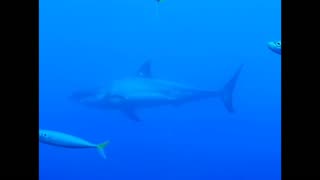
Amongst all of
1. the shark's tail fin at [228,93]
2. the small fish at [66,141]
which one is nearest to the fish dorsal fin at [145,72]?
the shark's tail fin at [228,93]

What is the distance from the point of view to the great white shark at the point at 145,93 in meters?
8.42

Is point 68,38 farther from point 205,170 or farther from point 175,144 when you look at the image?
point 205,170

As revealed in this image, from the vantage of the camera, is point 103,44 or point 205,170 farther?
point 103,44

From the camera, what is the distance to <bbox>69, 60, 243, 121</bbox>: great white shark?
27.6 ft

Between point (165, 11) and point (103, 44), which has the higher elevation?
point (165, 11)

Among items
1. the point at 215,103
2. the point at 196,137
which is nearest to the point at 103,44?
the point at 215,103

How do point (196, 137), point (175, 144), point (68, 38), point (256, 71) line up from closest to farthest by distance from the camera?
point (175, 144) → point (196, 137) → point (256, 71) → point (68, 38)

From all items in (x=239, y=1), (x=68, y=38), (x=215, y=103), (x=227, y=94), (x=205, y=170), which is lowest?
(x=205, y=170)

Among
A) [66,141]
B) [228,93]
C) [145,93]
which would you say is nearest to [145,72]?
[145,93]

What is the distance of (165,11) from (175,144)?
40.2ft

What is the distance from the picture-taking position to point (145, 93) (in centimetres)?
842

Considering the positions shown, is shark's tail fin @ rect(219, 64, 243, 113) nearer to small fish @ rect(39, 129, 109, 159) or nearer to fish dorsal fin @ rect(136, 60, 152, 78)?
fish dorsal fin @ rect(136, 60, 152, 78)

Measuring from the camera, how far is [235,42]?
2573cm

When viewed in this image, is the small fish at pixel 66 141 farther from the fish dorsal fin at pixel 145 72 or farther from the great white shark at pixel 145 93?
the fish dorsal fin at pixel 145 72
